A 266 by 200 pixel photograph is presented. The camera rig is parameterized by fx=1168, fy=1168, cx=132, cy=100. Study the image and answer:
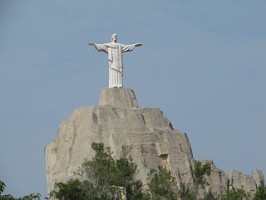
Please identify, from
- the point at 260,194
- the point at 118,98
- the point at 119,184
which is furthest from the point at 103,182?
the point at 260,194

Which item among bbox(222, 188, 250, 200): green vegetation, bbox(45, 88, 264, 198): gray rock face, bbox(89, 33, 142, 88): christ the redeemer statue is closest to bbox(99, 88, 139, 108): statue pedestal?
bbox(45, 88, 264, 198): gray rock face

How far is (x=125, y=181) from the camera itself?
51094 millimetres

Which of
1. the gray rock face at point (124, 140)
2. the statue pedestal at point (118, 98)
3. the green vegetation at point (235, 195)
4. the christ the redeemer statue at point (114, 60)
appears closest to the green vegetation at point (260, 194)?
the green vegetation at point (235, 195)

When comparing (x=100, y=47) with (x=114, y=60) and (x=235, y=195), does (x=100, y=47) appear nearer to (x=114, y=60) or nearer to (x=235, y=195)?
(x=114, y=60)

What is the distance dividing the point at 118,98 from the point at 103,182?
24.7 feet

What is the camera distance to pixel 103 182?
5050 centimetres

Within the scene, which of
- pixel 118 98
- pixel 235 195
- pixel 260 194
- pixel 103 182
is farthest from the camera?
pixel 118 98

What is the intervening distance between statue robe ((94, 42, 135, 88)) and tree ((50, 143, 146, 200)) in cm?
505

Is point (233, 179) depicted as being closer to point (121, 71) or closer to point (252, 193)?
point (252, 193)

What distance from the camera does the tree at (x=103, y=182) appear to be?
1887 inches

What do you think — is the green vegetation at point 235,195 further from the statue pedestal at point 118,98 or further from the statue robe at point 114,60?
the statue robe at point 114,60

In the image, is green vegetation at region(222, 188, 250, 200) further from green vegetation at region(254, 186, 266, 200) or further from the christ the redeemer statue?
the christ the redeemer statue

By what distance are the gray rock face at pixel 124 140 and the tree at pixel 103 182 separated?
1.24 meters

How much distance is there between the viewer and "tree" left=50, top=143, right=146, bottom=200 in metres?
47.9
